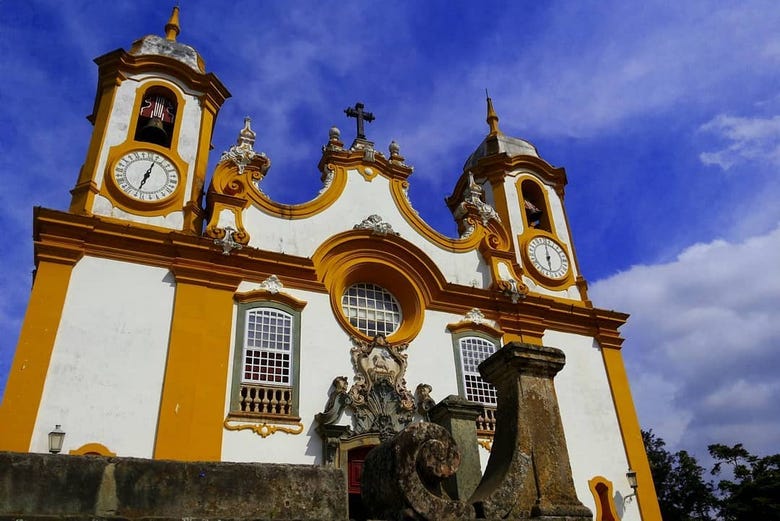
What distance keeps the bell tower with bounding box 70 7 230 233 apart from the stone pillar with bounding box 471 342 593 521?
886 cm

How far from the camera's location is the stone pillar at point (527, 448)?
4570 mm

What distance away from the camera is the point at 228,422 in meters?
10.5

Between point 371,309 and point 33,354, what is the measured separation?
6532mm

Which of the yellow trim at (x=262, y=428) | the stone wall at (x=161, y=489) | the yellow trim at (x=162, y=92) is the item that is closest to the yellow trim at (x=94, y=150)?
the yellow trim at (x=162, y=92)

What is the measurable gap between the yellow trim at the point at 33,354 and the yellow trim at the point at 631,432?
12.1 metres

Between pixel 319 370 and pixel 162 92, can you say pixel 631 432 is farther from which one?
pixel 162 92

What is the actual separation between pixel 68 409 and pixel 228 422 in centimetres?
250

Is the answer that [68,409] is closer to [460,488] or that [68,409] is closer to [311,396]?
[311,396]

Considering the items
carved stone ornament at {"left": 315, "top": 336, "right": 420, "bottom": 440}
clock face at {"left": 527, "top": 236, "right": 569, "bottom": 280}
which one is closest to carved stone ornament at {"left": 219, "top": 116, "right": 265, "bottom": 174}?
carved stone ornament at {"left": 315, "top": 336, "right": 420, "bottom": 440}

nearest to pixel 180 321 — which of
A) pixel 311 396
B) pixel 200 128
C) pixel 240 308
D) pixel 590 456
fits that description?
pixel 240 308

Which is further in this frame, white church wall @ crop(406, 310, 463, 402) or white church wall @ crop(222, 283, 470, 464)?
white church wall @ crop(406, 310, 463, 402)

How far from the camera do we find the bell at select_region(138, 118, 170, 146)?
13531mm

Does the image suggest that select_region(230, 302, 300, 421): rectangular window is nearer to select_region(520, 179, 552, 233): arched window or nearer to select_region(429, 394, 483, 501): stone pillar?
select_region(429, 394, 483, 501): stone pillar

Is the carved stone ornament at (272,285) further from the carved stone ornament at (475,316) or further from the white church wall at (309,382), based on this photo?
the carved stone ornament at (475,316)
